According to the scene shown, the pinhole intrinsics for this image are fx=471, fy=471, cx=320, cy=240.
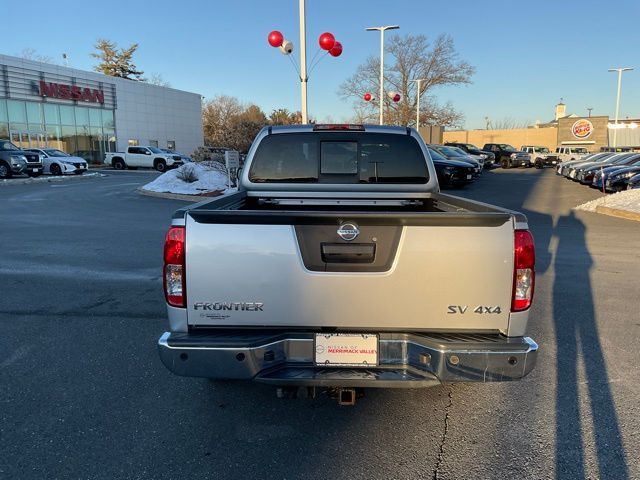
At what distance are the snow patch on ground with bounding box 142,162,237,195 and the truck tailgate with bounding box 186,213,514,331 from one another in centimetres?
1450

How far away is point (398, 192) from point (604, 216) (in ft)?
36.7

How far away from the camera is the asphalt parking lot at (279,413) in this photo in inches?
108

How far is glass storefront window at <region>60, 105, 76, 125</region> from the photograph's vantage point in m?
39.6

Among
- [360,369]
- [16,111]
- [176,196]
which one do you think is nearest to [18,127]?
[16,111]

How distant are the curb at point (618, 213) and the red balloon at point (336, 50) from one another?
8848mm

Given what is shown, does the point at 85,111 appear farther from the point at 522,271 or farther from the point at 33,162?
the point at 522,271

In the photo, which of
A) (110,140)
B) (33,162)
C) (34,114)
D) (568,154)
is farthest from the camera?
(110,140)

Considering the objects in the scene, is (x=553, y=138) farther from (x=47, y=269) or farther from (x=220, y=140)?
(x=47, y=269)

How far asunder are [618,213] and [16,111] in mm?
39875

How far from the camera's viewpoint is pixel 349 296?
271 cm

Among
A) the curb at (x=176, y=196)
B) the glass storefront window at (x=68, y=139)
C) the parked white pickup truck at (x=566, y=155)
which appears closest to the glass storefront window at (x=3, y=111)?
the glass storefront window at (x=68, y=139)

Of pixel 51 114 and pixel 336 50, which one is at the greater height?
pixel 51 114

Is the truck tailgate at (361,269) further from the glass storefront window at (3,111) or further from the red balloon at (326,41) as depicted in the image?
the glass storefront window at (3,111)

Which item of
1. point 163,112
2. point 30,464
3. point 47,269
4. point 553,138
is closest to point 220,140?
point 47,269
